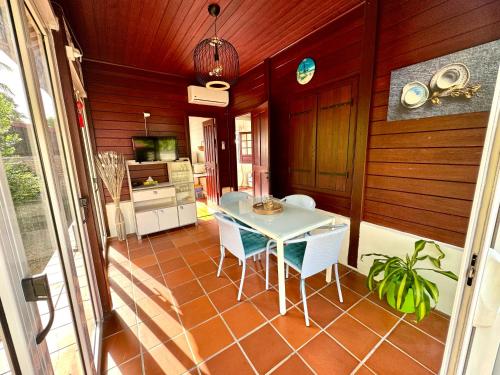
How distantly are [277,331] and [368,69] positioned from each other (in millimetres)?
2490

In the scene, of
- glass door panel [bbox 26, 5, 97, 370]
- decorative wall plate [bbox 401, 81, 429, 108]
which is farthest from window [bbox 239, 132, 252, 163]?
glass door panel [bbox 26, 5, 97, 370]

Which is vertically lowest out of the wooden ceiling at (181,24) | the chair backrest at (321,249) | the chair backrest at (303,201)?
the chair backrest at (321,249)

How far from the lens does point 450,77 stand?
5.08ft

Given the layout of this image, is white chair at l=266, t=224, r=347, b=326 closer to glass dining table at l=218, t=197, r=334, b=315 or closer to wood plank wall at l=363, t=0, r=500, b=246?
glass dining table at l=218, t=197, r=334, b=315

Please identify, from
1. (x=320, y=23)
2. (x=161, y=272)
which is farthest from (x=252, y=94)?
(x=161, y=272)

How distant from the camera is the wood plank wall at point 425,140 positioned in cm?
149

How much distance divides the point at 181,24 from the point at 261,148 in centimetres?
183

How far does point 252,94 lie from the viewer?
365 cm

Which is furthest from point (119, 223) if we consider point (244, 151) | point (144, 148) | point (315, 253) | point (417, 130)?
point (244, 151)

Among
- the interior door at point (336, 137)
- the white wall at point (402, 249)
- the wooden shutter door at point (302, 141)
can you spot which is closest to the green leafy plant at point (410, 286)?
the white wall at point (402, 249)

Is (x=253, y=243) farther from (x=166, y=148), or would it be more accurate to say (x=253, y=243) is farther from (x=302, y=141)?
(x=166, y=148)

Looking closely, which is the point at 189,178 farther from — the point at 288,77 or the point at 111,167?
the point at 288,77

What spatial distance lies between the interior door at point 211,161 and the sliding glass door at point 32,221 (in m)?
3.09

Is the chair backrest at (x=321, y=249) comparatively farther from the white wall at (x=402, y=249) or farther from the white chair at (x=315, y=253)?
the white wall at (x=402, y=249)
